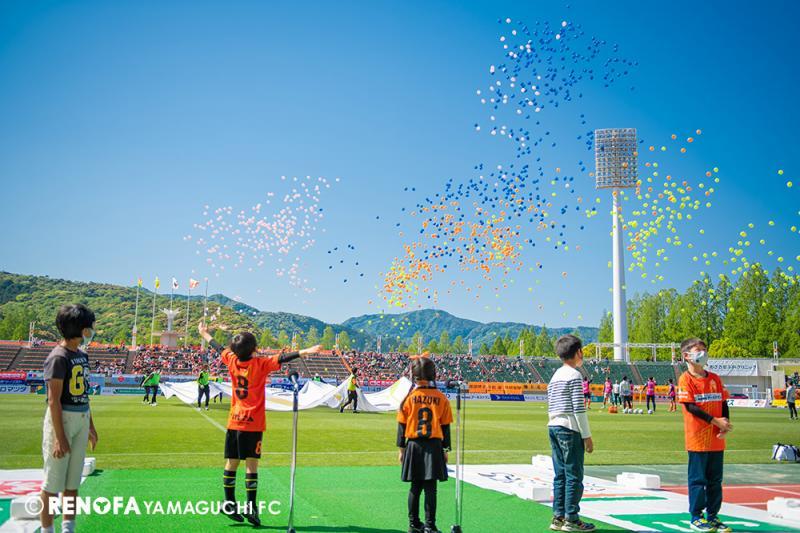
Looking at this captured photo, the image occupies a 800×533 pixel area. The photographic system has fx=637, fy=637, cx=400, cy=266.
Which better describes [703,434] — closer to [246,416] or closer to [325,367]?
[246,416]

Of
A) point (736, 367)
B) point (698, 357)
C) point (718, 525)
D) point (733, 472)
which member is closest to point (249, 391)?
point (698, 357)

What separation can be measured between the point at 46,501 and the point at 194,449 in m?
9.12

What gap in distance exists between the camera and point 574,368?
7633 mm

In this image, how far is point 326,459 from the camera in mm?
13078

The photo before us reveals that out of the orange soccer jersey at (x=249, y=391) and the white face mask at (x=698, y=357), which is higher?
the white face mask at (x=698, y=357)

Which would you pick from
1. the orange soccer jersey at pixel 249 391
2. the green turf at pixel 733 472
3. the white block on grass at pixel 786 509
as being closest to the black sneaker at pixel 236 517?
the orange soccer jersey at pixel 249 391

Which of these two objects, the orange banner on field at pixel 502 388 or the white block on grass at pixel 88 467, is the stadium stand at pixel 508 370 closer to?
the orange banner on field at pixel 502 388

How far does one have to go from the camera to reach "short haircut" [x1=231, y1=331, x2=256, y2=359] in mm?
7453

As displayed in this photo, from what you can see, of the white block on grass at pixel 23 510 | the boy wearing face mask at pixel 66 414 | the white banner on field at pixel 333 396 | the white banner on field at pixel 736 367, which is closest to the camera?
the boy wearing face mask at pixel 66 414

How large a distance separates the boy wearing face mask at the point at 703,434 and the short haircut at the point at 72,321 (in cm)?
640

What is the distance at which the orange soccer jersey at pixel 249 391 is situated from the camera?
7.27 meters

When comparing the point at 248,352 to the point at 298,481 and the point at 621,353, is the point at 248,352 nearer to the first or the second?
the point at 298,481

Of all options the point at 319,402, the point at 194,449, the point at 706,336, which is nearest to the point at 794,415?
the point at 319,402

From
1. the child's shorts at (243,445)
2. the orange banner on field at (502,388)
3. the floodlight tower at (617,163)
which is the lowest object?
the orange banner on field at (502,388)
